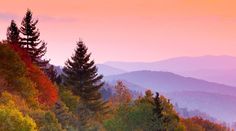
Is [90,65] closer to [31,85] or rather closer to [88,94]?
[88,94]

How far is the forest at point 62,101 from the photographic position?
50.5 m

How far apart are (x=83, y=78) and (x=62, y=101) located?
9125 millimetres

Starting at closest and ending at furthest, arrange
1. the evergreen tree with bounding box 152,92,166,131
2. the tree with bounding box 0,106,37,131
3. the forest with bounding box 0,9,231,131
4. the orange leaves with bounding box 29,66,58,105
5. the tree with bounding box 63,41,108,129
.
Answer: the tree with bounding box 0,106,37,131 < the forest with bounding box 0,9,231,131 < the evergreen tree with bounding box 152,92,166,131 < the orange leaves with bounding box 29,66,58,105 < the tree with bounding box 63,41,108,129

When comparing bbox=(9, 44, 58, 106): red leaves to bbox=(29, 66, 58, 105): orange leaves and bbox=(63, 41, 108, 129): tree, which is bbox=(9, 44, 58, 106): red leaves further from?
bbox=(63, 41, 108, 129): tree

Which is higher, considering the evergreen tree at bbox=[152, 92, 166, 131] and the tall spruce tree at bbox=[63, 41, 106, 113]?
the tall spruce tree at bbox=[63, 41, 106, 113]

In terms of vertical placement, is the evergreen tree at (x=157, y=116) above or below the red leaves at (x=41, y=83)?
below

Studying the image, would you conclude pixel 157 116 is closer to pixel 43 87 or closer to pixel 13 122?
pixel 43 87

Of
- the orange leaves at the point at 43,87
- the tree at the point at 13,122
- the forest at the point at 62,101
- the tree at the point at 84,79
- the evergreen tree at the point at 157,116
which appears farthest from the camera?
the tree at the point at 84,79

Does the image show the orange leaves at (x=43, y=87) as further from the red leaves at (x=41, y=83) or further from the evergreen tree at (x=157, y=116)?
the evergreen tree at (x=157, y=116)

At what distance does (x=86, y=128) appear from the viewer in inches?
2842

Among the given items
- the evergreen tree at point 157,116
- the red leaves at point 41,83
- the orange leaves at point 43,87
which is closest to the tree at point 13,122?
the evergreen tree at point 157,116

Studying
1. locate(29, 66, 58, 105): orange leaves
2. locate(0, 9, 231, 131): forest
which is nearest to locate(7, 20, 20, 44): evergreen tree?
locate(0, 9, 231, 131): forest

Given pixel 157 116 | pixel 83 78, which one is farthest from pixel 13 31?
pixel 157 116

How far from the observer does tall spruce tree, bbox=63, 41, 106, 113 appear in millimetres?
85500
